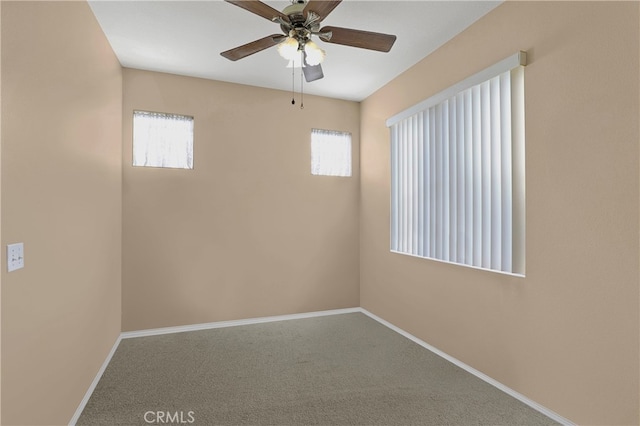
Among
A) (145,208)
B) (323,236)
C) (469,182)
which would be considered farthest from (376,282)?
(145,208)

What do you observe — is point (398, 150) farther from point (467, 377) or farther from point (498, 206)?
point (467, 377)

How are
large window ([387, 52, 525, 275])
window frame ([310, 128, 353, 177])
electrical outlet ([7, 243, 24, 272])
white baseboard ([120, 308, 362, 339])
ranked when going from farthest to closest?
window frame ([310, 128, 353, 177]), white baseboard ([120, 308, 362, 339]), large window ([387, 52, 525, 275]), electrical outlet ([7, 243, 24, 272])

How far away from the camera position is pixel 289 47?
1990 millimetres

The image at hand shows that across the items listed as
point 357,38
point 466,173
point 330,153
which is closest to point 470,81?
point 466,173

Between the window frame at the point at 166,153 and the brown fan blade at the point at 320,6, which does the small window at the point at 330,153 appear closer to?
the window frame at the point at 166,153

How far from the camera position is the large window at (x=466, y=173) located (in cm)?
231

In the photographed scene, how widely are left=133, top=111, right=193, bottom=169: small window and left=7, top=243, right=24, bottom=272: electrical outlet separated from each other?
2.16 m

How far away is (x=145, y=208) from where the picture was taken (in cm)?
344

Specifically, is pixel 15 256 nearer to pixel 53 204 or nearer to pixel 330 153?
pixel 53 204

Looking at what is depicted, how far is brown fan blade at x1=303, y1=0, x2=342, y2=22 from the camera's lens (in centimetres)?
167

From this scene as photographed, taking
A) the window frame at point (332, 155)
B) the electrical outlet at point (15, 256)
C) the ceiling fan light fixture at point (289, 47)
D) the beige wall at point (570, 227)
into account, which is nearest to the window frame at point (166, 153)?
the window frame at point (332, 155)

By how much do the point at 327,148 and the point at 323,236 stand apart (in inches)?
46.5

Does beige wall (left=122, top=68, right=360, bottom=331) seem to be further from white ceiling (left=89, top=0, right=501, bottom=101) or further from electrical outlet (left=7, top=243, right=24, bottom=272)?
electrical outlet (left=7, top=243, right=24, bottom=272)

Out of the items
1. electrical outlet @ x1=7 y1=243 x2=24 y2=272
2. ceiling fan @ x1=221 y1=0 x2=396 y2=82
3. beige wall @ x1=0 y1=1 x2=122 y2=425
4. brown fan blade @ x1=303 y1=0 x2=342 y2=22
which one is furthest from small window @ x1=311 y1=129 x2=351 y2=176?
electrical outlet @ x1=7 y1=243 x2=24 y2=272
